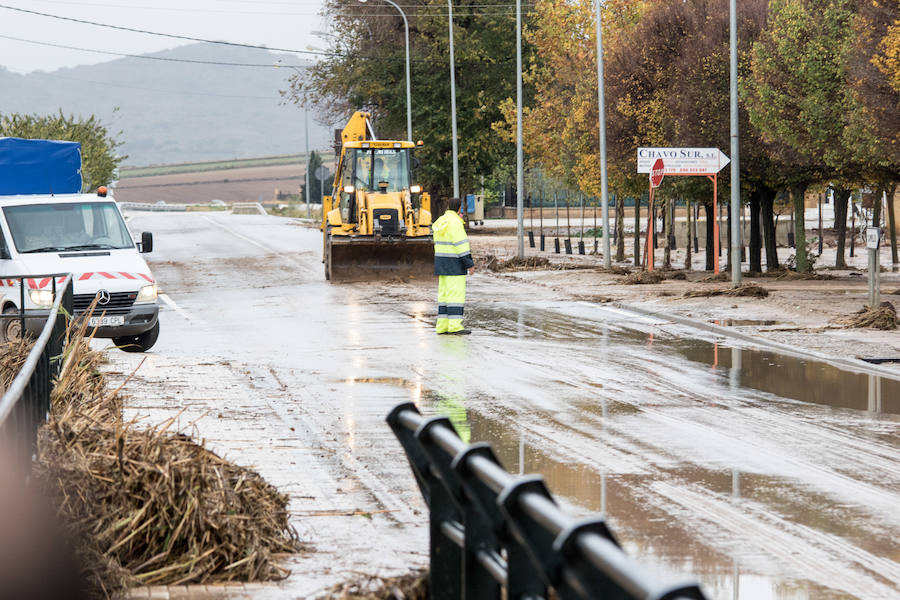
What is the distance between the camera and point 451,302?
17.9 meters

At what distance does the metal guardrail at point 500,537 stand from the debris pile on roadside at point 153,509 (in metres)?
1.44

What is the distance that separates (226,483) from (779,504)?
11.1 ft

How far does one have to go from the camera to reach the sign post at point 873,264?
18625 mm

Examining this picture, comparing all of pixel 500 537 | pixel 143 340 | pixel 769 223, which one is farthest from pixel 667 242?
pixel 500 537

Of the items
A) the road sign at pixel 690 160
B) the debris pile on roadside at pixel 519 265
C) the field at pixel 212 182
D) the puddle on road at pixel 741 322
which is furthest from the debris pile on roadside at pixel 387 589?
the field at pixel 212 182

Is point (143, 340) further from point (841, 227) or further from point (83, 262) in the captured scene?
point (841, 227)

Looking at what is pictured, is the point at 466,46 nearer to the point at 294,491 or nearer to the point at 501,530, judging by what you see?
the point at 294,491

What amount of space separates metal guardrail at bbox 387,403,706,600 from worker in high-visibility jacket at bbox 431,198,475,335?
12.8m

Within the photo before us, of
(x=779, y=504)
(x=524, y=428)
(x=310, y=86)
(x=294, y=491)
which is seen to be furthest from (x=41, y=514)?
(x=310, y=86)

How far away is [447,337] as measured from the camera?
17.8 m

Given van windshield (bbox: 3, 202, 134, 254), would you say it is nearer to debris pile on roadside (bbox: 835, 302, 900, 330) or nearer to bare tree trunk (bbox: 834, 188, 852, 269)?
debris pile on roadside (bbox: 835, 302, 900, 330)

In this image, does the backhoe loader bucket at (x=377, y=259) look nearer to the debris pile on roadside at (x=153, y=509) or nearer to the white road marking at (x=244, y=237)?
the white road marking at (x=244, y=237)

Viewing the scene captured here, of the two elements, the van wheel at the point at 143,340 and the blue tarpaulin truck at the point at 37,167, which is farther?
the blue tarpaulin truck at the point at 37,167

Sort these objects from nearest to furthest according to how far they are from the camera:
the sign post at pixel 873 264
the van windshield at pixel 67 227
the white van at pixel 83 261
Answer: the white van at pixel 83 261, the van windshield at pixel 67 227, the sign post at pixel 873 264
